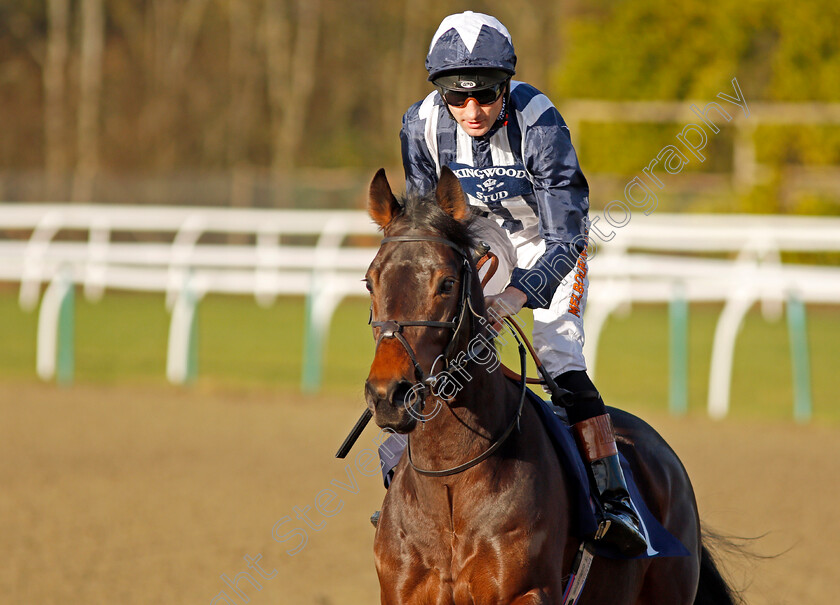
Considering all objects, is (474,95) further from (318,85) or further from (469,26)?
(318,85)

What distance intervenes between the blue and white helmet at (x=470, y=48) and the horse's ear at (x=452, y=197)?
467 millimetres

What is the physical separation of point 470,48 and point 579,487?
54.6 inches

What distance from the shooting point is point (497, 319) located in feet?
10.2

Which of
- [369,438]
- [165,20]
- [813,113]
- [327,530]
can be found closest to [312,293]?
[369,438]

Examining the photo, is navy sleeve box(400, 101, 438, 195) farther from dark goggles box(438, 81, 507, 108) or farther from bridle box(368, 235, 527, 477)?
bridle box(368, 235, 527, 477)

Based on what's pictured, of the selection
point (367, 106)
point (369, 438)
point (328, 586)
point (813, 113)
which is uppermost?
point (367, 106)

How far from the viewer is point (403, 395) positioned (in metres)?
2.65

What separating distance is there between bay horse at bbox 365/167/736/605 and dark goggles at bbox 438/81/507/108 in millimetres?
457

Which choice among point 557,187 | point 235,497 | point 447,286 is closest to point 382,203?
point 447,286

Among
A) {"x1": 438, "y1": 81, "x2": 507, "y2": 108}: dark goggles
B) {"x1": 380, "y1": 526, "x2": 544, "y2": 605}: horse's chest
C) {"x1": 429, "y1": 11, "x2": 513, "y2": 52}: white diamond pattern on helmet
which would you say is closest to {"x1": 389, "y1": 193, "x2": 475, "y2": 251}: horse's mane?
{"x1": 438, "y1": 81, "x2": 507, "y2": 108}: dark goggles

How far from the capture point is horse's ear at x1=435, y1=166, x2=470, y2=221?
120 inches

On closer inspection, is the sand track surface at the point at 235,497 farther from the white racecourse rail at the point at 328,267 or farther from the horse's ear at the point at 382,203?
the horse's ear at the point at 382,203

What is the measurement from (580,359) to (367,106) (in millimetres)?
34163

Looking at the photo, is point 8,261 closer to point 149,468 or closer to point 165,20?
point 149,468
